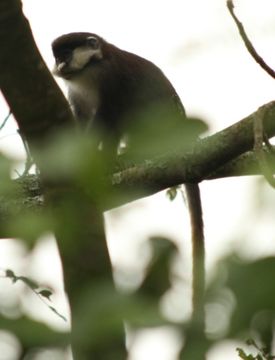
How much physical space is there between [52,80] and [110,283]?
3.75 feet

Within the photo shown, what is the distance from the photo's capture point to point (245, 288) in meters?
0.46

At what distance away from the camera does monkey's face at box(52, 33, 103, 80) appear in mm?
5090

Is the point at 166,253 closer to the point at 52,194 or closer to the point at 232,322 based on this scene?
the point at 232,322

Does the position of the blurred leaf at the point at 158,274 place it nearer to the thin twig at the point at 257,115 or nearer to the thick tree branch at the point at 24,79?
the thin twig at the point at 257,115

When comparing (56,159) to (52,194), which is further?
(52,194)

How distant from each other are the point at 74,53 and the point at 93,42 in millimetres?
189

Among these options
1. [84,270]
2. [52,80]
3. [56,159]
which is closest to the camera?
[56,159]

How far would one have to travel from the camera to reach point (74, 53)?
5.16 metres

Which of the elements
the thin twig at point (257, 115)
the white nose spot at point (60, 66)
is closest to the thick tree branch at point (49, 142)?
the thin twig at point (257, 115)

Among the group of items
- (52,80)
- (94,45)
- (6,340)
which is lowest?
(6,340)

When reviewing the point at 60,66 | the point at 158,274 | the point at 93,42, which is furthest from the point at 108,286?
the point at 93,42

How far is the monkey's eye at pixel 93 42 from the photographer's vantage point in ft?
17.2

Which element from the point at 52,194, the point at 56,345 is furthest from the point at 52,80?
the point at 56,345

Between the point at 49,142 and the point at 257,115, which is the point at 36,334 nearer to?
the point at 49,142
